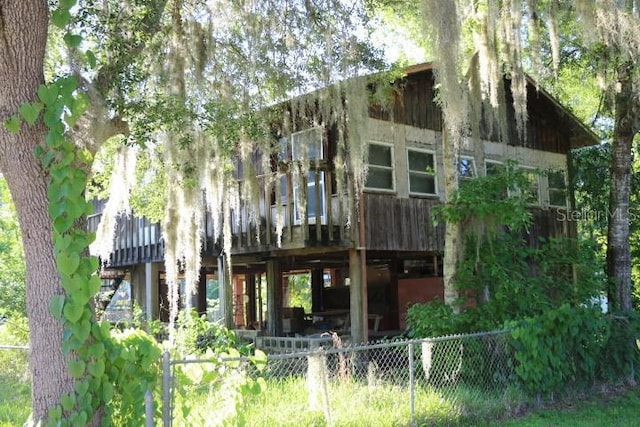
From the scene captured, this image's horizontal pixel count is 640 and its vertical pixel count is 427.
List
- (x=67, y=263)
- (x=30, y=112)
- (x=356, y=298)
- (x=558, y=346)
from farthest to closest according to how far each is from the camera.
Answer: (x=356, y=298) < (x=558, y=346) < (x=30, y=112) < (x=67, y=263)

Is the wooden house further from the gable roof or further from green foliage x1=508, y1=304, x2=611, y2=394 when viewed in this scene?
green foliage x1=508, y1=304, x2=611, y2=394

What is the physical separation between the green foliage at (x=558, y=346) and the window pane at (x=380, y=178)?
5542 mm

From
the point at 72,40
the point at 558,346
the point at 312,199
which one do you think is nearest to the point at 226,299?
the point at 312,199

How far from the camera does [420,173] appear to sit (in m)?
14.8

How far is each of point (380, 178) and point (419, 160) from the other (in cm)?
136

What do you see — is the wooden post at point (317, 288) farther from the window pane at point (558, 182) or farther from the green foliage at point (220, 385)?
the green foliage at point (220, 385)

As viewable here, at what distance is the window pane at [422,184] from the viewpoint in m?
14.7

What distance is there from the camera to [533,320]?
8.43 metres

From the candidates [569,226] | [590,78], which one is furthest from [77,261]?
[569,226]

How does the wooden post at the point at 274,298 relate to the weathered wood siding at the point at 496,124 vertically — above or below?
below

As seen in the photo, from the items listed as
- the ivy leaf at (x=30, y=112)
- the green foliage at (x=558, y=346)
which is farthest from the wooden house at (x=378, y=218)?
the ivy leaf at (x=30, y=112)

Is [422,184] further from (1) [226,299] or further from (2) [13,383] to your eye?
(2) [13,383]

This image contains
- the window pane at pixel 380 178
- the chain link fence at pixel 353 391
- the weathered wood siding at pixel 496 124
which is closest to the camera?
the chain link fence at pixel 353 391

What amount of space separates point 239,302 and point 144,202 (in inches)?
616
